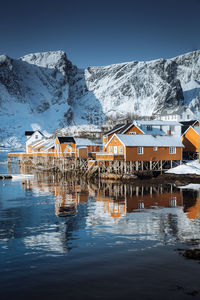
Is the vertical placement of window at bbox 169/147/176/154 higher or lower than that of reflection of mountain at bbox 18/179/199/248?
higher

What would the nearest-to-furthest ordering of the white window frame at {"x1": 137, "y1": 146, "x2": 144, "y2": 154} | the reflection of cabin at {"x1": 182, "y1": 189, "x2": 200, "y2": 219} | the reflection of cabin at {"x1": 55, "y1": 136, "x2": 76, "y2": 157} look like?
the reflection of cabin at {"x1": 182, "y1": 189, "x2": 200, "y2": 219} < the white window frame at {"x1": 137, "y1": 146, "x2": 144, "y2": 154} < the reflection of cabin at {"x1": 55, "y1": 136, "x2": 76, "y2": 157}

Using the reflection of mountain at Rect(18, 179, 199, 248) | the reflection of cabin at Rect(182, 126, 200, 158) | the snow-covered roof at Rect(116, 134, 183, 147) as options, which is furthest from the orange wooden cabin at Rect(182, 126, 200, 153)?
the reflection of mountain at Rect(18, 179, 199, 248)

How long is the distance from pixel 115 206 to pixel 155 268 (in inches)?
540

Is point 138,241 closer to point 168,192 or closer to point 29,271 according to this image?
point 29,271

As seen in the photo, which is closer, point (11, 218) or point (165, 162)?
point (11, 218)

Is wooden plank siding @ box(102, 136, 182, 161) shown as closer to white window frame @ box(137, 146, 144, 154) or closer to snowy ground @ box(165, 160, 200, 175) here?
white window frame @ box(137, 146, 144, 154)

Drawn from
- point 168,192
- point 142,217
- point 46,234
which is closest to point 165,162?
point 168,192

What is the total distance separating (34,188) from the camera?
3938 centimetres

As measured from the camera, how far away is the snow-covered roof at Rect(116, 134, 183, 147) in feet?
153

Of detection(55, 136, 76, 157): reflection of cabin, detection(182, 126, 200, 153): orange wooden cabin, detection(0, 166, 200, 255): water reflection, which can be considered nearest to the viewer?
detection(0, 166, 200, 255): water reflection

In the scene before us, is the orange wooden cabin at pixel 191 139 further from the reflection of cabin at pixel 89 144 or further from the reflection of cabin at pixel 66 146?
the reflection of cabin at pixel 66 146

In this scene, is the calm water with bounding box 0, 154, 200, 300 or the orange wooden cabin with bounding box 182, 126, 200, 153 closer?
the calm water with bounding box 0, 154, 200, 300

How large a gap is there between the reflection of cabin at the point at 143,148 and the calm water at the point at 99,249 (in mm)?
18591

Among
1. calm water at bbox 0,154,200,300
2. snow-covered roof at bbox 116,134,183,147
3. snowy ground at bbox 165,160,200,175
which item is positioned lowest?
calm water at bbox 0,154,200,300
